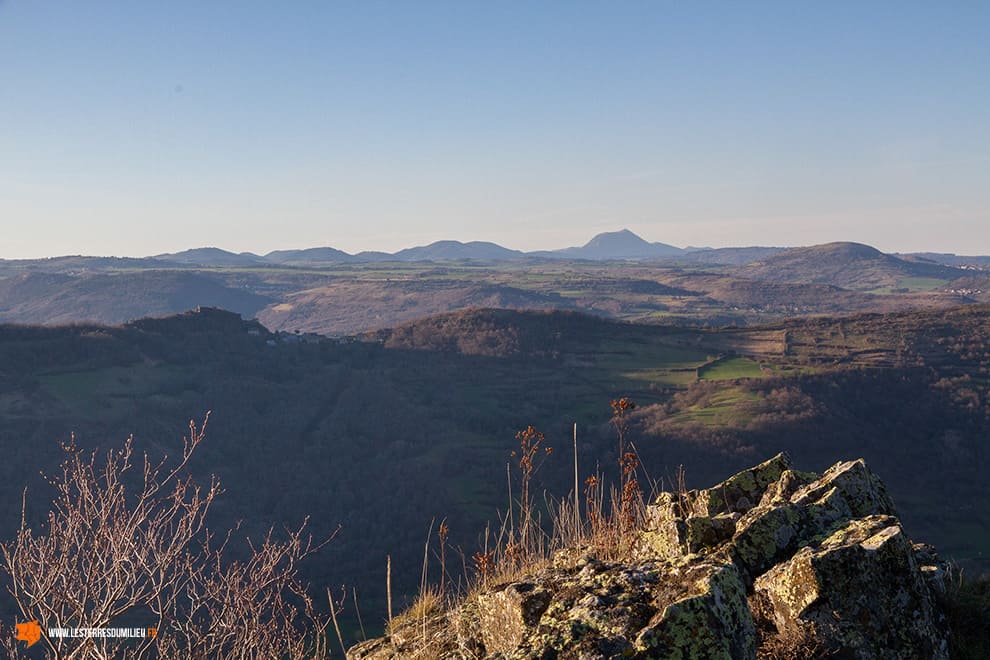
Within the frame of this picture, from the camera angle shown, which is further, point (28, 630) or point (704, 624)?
point (28, 630)

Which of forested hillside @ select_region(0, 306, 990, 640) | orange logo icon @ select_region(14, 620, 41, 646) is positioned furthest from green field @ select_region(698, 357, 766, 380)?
orange logo icon @ select_region(14, 620, 41, 646)

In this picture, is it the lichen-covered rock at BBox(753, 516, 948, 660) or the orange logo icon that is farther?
the orange logo icon

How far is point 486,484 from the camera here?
90.8 m

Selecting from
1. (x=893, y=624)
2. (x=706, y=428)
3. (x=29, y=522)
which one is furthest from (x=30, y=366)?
(x=893, y=624)

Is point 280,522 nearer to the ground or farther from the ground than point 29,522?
nearer to the ground

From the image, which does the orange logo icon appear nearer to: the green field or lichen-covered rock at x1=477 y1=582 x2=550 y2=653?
lichen-covered rock at x1=477 y1=582 x2=550 y2=653

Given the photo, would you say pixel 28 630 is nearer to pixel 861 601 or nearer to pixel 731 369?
pixel 861 601

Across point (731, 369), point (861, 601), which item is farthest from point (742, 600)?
point (731, 369)

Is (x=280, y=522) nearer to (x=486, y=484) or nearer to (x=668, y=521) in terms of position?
A: (x=486, y=484)

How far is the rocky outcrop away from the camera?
4.91m

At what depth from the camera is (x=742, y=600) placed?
512 cm

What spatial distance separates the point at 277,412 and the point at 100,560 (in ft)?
383

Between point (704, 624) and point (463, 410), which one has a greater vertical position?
point (704, 624)

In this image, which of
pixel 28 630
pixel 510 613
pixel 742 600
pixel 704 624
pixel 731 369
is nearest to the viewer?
pixel 704 624
